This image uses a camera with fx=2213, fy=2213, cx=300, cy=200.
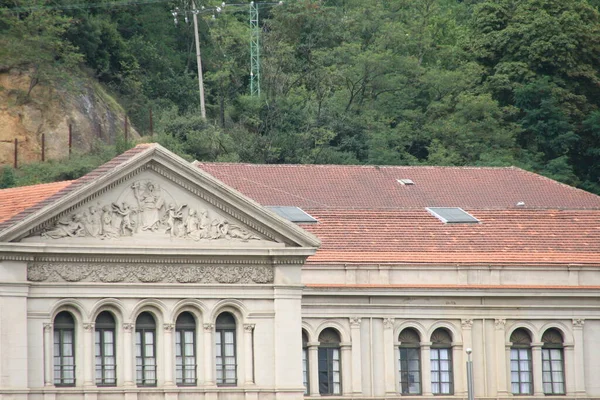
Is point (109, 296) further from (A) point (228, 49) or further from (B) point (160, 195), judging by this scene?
(A) point (228, 49)

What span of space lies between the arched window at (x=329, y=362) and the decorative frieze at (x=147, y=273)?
842 cm

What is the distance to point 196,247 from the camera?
252 ft

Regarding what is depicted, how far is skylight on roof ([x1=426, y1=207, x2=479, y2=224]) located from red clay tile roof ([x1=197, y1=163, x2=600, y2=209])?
3.59ft

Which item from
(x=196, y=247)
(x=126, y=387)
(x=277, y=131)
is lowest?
(x=126, y=387)

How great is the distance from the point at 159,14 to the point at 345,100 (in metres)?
12.8

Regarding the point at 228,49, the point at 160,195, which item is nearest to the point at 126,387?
the point at 160,195

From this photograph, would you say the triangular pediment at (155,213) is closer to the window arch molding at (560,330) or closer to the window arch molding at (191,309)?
the window arch molding at (191,309)

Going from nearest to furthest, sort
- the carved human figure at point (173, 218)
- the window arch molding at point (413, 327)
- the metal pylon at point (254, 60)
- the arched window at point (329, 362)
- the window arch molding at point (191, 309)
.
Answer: the carved human figure at point (173, 218) → the window arch molding at point (191, 309) → the arched window at point (329, 362) → the window arch molding at point (413, 327) → the metal pylon at point (254, 60)

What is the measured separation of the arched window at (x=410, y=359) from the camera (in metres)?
86.4

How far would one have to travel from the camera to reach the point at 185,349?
77438 mm

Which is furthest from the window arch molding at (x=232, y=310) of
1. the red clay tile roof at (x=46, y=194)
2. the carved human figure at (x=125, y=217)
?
the red clay tile roof at (x=46, y=194)

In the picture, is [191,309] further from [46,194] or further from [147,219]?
[46,194]

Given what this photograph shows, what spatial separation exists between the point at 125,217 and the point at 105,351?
15.3 ft

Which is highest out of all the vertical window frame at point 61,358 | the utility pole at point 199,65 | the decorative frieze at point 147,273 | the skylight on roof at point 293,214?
the utility pole at point 199,65
